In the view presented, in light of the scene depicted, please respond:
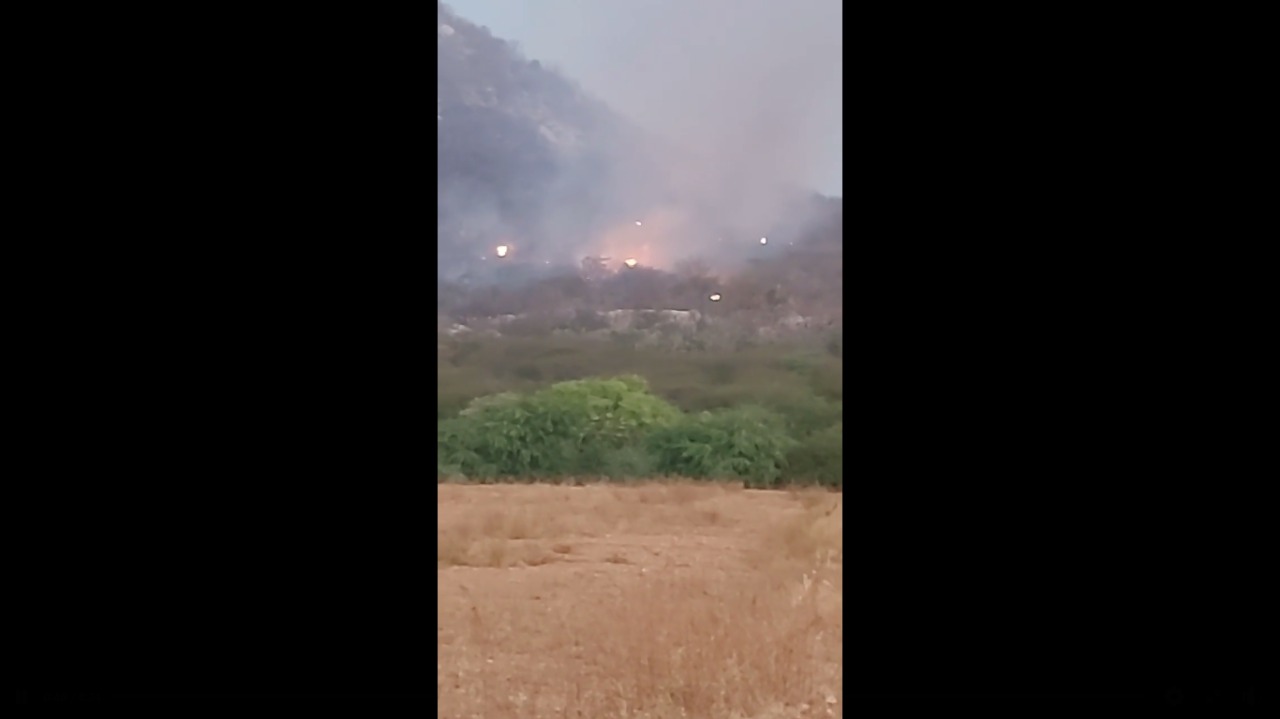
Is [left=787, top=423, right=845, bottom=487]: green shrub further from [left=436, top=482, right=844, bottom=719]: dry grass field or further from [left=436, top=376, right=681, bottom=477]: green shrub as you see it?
[left=436, top=376, right=681, bottom=477]: green shrub

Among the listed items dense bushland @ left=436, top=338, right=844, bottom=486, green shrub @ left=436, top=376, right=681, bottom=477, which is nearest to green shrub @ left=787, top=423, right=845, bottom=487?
dense bushland @ left=436, top=338, right=844, bottom=486

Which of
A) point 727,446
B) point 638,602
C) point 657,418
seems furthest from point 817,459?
point 638,602

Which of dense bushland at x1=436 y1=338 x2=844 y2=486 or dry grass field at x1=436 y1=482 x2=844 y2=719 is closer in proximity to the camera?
dry grass field at x1=436 y1=482 x2=844 y2=719

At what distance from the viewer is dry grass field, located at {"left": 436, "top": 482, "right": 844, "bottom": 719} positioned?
4.89ft

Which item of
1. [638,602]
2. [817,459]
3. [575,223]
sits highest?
[575,223]

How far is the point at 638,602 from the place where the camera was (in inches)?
64.6

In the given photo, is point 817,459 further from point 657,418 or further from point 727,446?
point 657,418

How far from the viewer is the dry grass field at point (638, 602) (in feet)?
4.89

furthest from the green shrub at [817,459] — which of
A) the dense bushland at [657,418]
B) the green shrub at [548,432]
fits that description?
the green shrub at [548,432]

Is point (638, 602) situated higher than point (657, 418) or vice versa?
point (657, 418)
